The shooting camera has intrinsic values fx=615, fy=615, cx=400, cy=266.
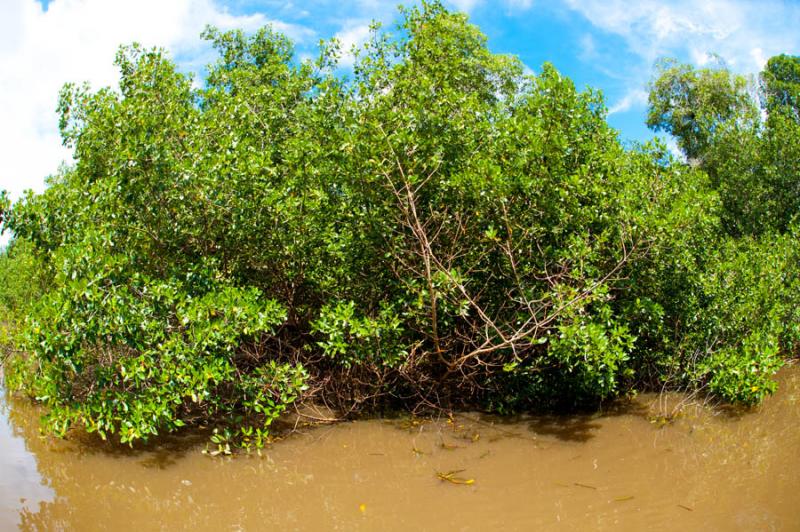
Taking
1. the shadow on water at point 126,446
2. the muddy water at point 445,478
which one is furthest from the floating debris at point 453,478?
the shadow on water at point 126,446

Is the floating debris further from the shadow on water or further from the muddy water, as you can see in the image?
the shadow on water

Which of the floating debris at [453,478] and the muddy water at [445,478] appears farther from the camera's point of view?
the floating debris at [453,478]

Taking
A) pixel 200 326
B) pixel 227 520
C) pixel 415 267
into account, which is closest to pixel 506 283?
pixel 415 267

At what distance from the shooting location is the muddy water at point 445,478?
499 cm

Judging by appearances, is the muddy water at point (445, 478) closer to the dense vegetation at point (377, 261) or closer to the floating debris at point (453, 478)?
the floating debris at point (453, 478)

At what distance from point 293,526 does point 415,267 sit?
307 centimetres

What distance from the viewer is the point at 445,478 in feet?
18.9

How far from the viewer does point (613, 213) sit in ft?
22.6

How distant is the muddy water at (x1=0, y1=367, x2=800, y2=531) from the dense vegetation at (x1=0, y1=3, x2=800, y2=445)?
0.45m

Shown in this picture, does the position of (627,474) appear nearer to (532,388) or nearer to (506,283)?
Answer: (532,388)

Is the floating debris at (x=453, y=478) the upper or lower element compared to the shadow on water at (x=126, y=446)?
lower

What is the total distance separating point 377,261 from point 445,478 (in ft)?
8.89

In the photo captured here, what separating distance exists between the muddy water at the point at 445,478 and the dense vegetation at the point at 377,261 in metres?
0.45

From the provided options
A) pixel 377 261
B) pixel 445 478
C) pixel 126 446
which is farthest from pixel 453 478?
pixel 126 446
